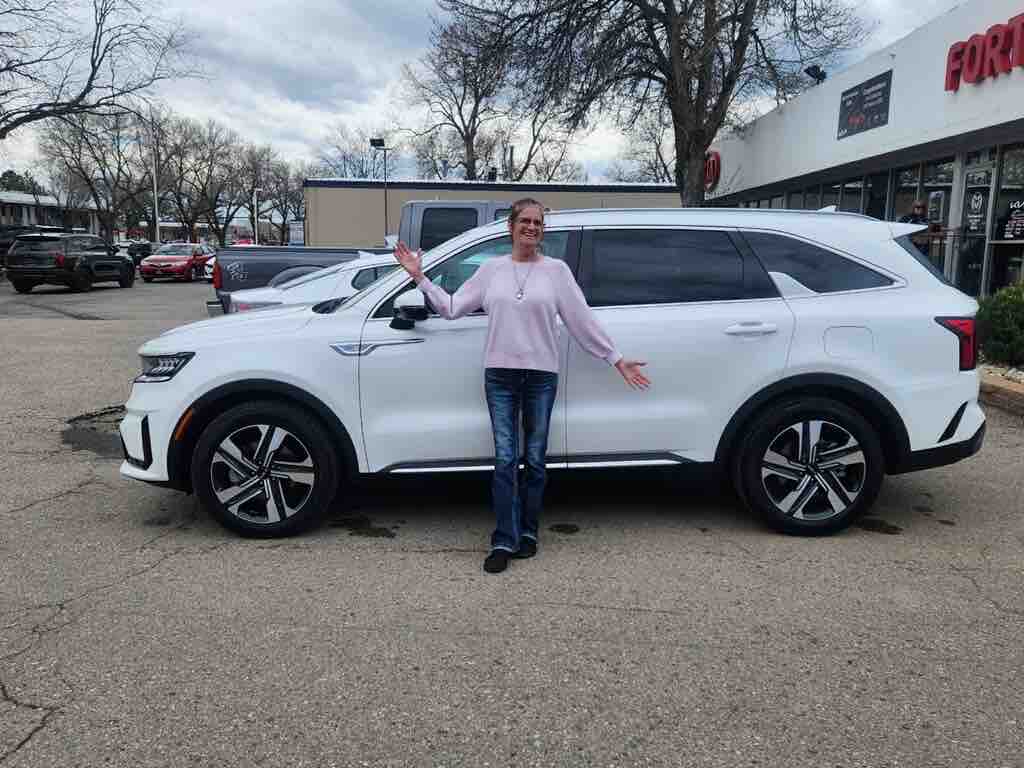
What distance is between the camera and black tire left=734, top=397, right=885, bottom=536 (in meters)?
4.44

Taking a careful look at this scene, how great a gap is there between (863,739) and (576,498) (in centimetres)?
270

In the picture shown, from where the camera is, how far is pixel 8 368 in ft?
34.2

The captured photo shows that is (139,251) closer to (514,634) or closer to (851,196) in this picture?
(851,196)

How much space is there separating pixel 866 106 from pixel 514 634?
1560 cm

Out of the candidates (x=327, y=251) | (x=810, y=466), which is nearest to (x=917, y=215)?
(x=327, y=251)

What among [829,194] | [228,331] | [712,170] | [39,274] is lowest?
[39,274]

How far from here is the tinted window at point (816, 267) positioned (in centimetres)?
457

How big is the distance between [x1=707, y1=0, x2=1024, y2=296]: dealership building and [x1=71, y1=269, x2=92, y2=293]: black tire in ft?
63.6

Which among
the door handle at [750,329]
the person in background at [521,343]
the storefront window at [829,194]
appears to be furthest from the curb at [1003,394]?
the storefront window at [829,194]

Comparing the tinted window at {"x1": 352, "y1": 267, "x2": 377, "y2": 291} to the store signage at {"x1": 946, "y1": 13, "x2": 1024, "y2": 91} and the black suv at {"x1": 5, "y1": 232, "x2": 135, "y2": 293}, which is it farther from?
the black suv at {"x1": 5, "y1": 232, "x2": 135, "y2": 293}

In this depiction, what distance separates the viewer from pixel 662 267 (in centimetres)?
461

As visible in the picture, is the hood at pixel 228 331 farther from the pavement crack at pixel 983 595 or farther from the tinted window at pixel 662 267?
the pavement crack at pixel 983 595

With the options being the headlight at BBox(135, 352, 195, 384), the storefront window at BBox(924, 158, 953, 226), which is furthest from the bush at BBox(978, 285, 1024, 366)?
the headlight at BBox(135, 352, 195, 384)

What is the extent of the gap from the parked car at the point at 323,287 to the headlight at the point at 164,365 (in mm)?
3788
